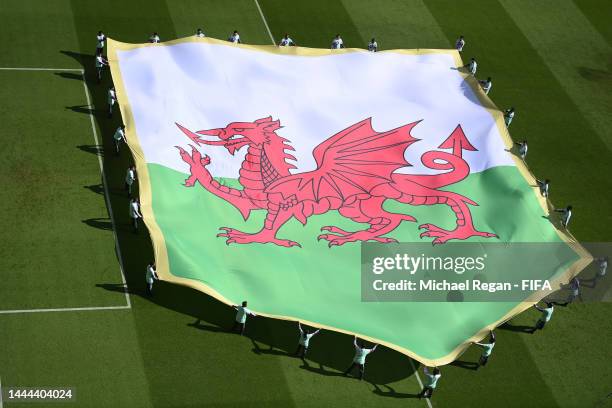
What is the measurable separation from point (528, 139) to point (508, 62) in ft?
21.8

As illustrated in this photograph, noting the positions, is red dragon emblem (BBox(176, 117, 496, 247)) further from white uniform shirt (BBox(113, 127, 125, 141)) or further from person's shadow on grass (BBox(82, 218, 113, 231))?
person's shadow on grass (BBox(82, 218, 113, 231))

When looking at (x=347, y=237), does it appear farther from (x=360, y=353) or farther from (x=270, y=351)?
(x=360, y=353)

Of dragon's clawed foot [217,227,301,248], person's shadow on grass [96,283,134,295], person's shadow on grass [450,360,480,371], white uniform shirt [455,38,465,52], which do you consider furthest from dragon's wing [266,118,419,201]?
white uniform shirt [455,38,465,52]

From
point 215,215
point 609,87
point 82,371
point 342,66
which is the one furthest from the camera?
point 609,87

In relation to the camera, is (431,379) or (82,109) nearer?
(431,379)

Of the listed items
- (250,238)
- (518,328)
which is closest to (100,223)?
(250,238)

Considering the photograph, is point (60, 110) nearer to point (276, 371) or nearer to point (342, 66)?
point (342, 66)

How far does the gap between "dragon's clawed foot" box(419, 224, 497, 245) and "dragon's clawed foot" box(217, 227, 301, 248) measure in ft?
16.3

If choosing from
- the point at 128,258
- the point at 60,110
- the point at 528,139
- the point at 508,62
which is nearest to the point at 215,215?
the point at 128,258

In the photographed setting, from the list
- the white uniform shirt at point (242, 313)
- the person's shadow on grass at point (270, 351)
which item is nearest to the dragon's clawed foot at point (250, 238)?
the white uniform shirt at point (242, 313)

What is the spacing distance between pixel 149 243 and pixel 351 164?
8.44 meters

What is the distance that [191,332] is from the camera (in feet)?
111

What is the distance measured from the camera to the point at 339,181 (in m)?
38.5

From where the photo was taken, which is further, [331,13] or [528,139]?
[331,13]
